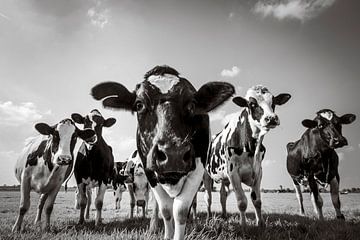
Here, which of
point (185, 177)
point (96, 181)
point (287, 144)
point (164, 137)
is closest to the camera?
point (164, 137)

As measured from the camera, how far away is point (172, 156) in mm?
3275

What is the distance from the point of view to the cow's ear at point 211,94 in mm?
4746

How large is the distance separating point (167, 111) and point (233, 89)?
1.40 meters

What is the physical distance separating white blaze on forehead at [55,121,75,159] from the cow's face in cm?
422

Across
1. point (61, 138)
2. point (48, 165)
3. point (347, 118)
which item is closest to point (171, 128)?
point (61, 138)

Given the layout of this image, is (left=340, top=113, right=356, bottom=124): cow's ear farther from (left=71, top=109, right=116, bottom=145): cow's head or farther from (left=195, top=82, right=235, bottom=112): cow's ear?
(left=71, top=109, right=116, bottom=145): cow's head

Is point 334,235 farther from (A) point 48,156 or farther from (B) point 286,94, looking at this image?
(A) point 48,156

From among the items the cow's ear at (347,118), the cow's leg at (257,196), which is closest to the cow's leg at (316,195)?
the cow's ear at (347,118)

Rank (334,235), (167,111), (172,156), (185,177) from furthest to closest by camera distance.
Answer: (334,235), (185,177), (167,111), (172,156)

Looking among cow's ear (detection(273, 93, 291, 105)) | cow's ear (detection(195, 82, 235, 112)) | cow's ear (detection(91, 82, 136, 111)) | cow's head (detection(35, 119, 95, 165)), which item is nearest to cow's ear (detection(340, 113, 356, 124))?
cow's ear (detection(273, 93, 291, 105))

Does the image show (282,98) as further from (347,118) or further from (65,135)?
(65,135)

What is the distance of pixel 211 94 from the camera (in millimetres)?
4816

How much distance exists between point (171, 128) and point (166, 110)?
352 mm

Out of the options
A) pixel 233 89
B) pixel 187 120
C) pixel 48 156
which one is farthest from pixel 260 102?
pixel 48 156
